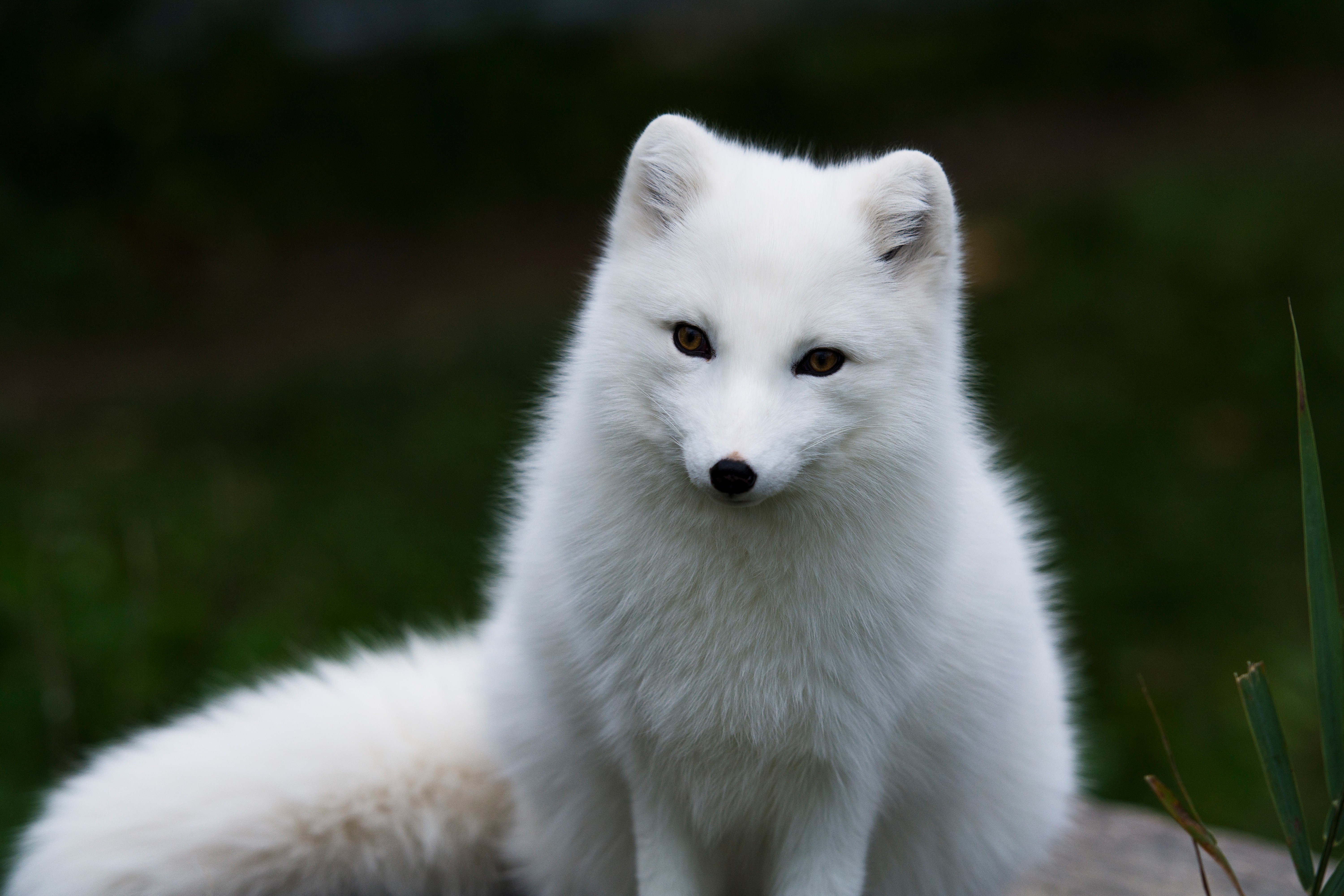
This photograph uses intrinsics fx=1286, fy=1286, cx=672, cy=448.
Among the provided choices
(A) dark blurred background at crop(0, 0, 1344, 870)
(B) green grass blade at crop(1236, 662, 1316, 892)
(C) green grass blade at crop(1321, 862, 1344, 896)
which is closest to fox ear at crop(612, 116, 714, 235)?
(B) green grass blade at crop(1236, 662, 1316, 892)

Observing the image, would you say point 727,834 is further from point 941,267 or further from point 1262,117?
point 1262,117

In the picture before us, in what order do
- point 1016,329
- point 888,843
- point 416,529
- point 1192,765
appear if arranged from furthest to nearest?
point 1016,329, point 416,529, point 1192,765, point 888,843

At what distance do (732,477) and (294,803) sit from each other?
1.37 m

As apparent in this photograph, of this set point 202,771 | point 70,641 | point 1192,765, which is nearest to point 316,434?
point 70,641

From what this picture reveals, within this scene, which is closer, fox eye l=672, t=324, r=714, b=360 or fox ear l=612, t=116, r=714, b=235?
fox eye l=672, t=324, r=714, b=360

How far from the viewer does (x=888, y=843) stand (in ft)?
8.36

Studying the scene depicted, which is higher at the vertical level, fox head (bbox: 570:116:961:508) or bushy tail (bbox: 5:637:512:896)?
fox head (bbox: 570:116:961:508)

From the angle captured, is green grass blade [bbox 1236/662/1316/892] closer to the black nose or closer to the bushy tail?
the black nose

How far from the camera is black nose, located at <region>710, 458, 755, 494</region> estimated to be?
1924mm

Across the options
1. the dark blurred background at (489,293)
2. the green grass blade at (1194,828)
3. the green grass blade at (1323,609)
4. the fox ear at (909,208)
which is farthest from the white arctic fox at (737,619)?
the dark blurred background at (489,293)

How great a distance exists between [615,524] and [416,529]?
339cm

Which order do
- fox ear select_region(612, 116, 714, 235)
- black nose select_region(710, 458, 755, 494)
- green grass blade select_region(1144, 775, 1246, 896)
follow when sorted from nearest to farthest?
black nose select_region(710, 458, 755, 494) < green grass blade select_region(1144, 775, 1246, 896) < fox ear select_region(612, 116, 714, 235)

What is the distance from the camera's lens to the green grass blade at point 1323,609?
2.14 m

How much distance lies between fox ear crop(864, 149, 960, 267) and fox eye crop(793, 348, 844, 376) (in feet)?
0.75
